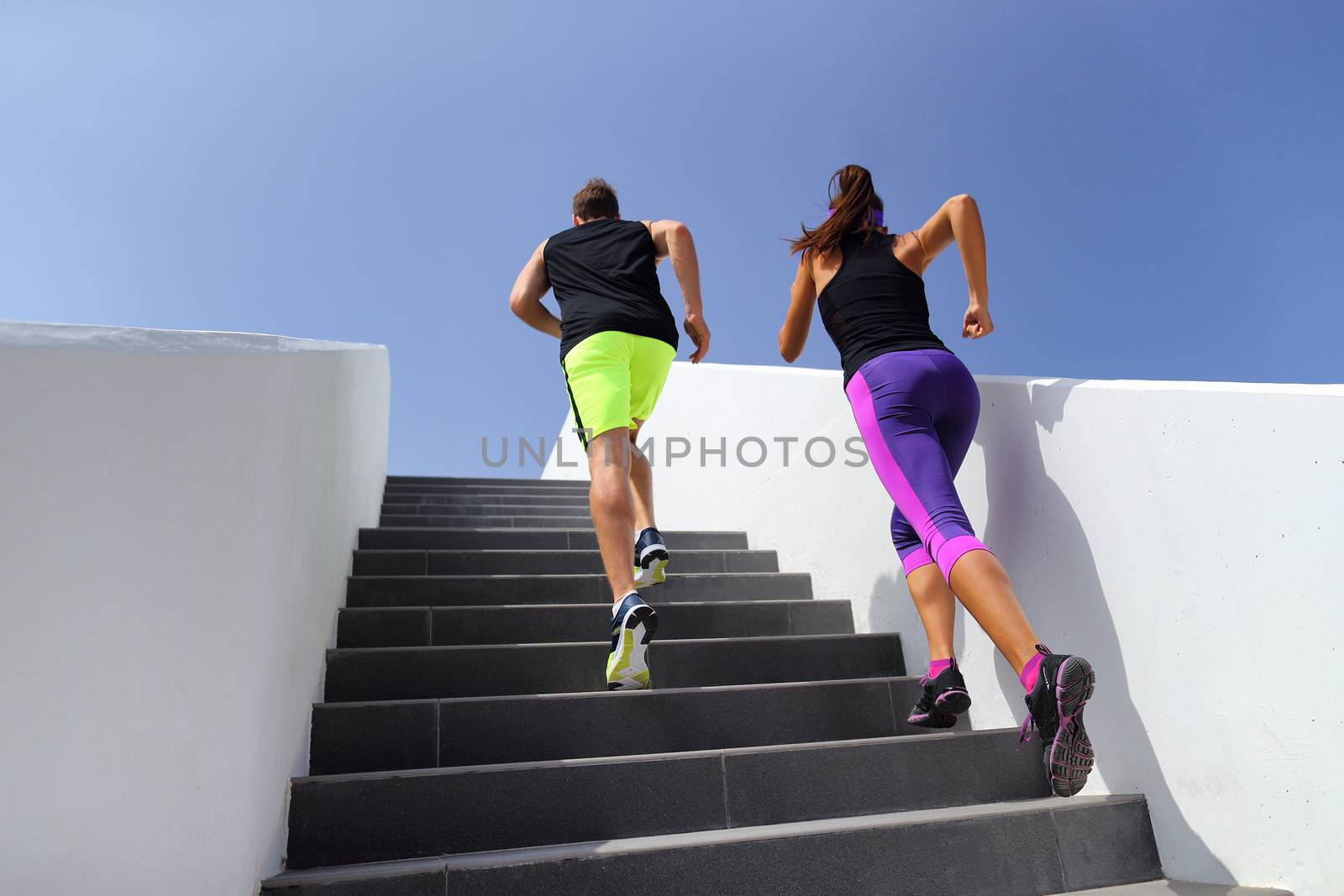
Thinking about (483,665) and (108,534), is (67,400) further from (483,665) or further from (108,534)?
(483,665)

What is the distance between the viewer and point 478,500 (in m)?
6.00

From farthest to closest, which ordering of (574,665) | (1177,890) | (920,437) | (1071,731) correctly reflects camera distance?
1. (574,665)
2. (920,437)
3. (1177,890)
4. (1071,731)

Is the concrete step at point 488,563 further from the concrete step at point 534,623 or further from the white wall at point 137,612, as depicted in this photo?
the white wall at point 137,612

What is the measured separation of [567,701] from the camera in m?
2.33

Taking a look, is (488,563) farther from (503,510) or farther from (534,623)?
(503,510)

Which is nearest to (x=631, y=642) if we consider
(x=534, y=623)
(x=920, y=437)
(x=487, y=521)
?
(x=534, y=623)

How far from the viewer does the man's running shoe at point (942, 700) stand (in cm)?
215

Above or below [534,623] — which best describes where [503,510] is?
above

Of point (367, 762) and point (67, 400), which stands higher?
point (67, 400)

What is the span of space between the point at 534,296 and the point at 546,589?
105 centimetres

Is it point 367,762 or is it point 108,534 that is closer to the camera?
point 108,534

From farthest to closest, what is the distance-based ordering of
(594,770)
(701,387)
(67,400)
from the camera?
(701,387), (594,770), (67,400)

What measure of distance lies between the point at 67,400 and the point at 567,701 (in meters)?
1.47

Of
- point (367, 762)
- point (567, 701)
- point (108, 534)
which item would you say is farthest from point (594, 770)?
point (108, 534)
